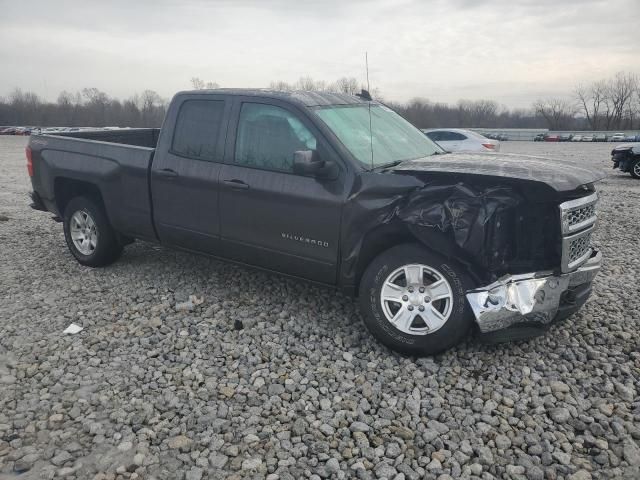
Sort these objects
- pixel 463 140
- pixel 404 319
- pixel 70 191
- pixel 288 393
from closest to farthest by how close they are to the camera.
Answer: pixel 288 393, pixel 404 319, pixel 70 191, pixel 463 140

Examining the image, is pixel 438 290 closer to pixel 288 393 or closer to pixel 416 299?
pixel 416 299

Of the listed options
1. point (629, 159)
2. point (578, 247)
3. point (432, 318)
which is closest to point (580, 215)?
point (578, 247)

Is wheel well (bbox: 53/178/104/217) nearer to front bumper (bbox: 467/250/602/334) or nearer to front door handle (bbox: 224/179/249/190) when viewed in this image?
front door handle (bbox: 224/179/249/190)

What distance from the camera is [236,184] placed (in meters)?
4.44

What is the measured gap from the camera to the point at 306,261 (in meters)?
4.21

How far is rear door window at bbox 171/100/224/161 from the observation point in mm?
4680

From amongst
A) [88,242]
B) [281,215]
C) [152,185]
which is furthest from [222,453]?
[88,242]

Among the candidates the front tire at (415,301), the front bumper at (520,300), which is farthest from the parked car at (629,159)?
the front tire at (415,301)

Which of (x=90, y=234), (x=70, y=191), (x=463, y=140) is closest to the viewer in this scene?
(x=90, y=234)

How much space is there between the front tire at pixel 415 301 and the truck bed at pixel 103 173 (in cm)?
257

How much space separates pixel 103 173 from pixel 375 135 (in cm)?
288

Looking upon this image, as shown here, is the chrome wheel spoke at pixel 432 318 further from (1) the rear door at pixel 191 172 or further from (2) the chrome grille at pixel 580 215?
(1) the rear door at pixel 191 172

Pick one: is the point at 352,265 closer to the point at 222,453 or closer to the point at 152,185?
the point at 222,453

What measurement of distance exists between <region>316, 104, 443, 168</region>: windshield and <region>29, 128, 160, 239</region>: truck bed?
6.37 feet
